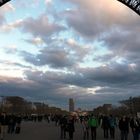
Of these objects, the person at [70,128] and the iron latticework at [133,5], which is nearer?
the person at [70,128]

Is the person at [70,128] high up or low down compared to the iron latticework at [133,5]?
down

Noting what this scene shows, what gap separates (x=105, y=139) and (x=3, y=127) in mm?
6570

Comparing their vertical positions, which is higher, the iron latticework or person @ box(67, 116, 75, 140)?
the iron latticework

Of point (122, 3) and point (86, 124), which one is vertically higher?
point (122, 3)

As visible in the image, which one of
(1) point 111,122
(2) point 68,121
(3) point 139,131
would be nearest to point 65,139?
(2) point 68,121

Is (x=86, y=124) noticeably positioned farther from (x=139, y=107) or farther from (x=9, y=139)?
(x=139, y=107)

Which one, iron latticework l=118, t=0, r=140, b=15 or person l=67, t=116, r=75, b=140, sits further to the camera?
iron latticework l=118, t=0, r=140, b=15

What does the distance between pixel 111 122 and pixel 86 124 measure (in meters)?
2.82

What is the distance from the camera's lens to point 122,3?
45.7 meters

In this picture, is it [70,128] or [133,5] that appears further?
[133,5]

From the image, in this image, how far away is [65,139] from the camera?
27.8m

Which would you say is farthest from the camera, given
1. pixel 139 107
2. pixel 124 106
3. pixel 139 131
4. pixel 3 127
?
pixel 124 106

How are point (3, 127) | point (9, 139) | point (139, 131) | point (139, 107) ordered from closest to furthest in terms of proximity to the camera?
point (139, 131) → point (3, 127) → point (9, 139) → point (139, 107)

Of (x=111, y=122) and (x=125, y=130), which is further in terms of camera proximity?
(x=111, y=122)
